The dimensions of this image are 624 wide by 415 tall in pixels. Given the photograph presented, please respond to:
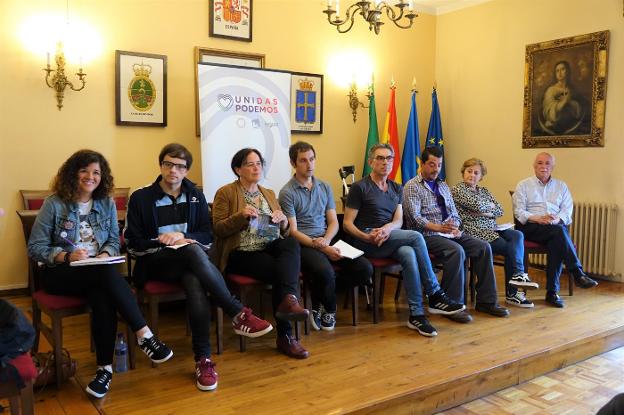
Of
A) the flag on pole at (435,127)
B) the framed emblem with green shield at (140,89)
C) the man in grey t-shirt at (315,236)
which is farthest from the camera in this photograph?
the flag on pole at (435,127)

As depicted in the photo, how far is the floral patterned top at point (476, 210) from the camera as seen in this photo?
12.4 ft

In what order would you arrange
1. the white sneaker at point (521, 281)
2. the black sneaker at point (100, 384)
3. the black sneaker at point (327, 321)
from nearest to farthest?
the black sneaker at point (100, 384) < the black sneaker at point (327, 321) < the white sneaker at point (521, 281)

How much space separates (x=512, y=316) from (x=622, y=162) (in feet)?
6.34

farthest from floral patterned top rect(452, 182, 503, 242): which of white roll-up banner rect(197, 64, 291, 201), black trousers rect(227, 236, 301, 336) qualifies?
white roll-up banner rect(197, 64, 291, 201)

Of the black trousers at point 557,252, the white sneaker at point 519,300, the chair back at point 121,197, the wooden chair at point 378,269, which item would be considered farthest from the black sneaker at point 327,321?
the chair back at point 121,197

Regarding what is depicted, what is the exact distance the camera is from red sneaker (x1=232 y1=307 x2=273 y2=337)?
102 inches

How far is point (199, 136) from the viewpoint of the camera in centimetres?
470

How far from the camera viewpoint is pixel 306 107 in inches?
206

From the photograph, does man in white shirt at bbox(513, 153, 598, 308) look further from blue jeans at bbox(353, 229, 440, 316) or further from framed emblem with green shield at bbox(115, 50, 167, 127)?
framed emblem with green shield at bbox(115, 50, 167, 127)

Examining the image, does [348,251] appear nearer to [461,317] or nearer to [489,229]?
[461,317]

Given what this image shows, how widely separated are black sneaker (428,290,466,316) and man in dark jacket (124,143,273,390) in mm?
1213

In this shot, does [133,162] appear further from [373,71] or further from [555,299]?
[555,299]

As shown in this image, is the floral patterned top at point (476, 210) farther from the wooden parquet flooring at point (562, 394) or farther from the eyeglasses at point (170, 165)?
the eyeglasses at point (170, 165)

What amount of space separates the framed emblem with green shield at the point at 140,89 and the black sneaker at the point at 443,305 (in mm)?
2613
